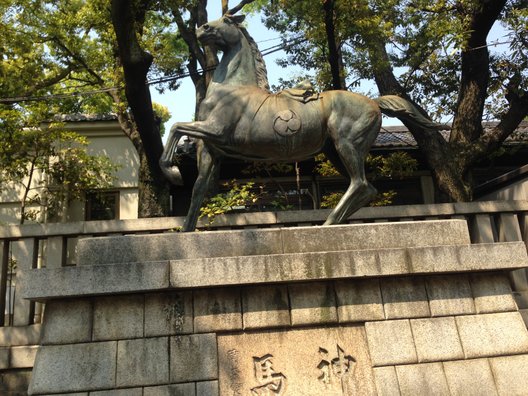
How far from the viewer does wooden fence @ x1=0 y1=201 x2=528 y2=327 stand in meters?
6.37

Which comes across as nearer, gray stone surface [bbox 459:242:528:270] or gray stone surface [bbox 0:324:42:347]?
gray stone surface [bbox 459:242:528:270]

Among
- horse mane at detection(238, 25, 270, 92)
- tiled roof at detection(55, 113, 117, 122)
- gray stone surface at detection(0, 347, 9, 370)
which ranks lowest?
gray stone surface at detection(0, 347, 9, 370)

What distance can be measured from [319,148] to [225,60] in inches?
63.4

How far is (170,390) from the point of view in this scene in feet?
13.9

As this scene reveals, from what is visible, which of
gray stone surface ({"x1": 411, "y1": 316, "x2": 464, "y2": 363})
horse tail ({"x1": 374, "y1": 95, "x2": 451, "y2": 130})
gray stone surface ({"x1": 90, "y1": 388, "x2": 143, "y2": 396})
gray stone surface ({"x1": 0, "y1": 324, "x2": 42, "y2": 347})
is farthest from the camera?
gray stone surface ({"x1": 0, "y1": 324, "x2": 42, "y2": 347})

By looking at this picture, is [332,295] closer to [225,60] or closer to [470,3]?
[225,60]

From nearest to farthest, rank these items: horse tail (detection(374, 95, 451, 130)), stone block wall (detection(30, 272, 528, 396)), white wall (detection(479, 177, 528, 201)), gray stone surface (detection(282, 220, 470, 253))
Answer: stone block wall (detection(30, 272, 528, 396)), gray stone surface (detection(282, 220, 470, 253)), horse tail (detection(374, 95, 451, 130)), white wall (detection(479, 177, 528, 201))

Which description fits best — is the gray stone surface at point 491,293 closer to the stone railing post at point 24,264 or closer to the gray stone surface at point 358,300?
the gray stone surface at point 358,300

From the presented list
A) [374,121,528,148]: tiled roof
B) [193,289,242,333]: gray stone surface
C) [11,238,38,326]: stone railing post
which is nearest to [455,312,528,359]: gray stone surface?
[193,289,242,333]: gray stone surface

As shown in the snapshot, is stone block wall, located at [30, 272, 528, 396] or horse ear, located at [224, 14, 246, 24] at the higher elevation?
horse ear, located at [224, 14, 246, 24]

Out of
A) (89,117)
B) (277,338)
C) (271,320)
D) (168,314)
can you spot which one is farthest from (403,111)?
(89,117)

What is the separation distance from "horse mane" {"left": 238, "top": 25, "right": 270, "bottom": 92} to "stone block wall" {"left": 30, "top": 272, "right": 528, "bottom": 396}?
8.52ft

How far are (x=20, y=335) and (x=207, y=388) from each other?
3.08m

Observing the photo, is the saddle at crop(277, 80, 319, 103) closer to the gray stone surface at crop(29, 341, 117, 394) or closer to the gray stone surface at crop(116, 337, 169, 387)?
the gray stone surface at crop(116, 337, 169, 387)
